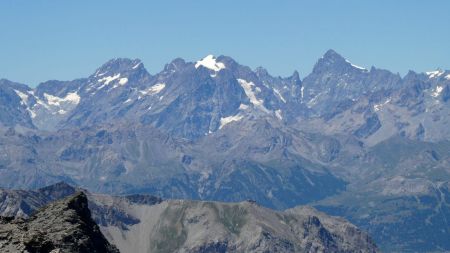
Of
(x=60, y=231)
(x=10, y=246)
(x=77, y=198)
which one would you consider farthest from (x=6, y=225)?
(x=77, y=198)

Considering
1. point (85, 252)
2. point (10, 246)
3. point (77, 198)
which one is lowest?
point (10, 246)

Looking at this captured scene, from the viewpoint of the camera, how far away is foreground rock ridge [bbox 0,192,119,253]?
45.2 m

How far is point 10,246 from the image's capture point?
45125 mm

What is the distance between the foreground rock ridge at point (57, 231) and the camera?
45.2 metres

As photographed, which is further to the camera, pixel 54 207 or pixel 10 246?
pixel 54 207

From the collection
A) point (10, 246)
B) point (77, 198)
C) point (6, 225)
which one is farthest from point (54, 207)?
point (10, 246)

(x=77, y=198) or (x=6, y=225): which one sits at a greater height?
(x=77, y=198)

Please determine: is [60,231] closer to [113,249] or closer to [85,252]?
[85,252]

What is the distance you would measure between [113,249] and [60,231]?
1775cm

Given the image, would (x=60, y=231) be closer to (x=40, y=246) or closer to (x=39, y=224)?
(x=39, y=224)

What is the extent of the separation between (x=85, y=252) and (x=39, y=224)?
4.95m

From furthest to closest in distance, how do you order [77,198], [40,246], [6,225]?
1. [77,198]
2. [6,225]
3. [40,246]

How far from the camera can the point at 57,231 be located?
67.9 metres

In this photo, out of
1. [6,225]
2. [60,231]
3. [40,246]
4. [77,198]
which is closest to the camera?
[40,246]
